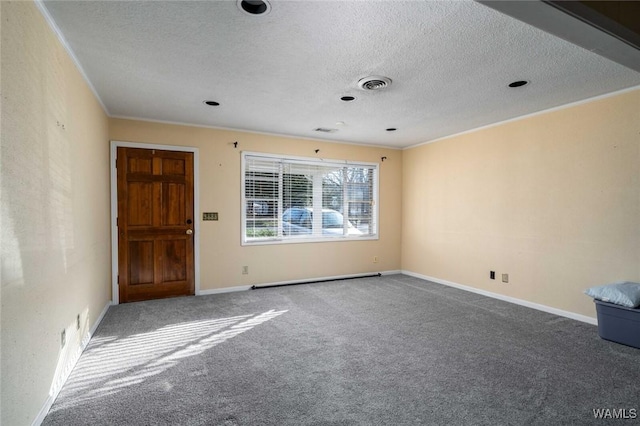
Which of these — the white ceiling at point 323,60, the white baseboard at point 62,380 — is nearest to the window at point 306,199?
the white ceiling at point 323,60

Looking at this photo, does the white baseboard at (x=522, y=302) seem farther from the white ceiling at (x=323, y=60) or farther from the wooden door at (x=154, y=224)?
the wooden door at (x=154, y=224)

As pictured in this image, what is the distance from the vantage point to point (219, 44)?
2504 millimetres

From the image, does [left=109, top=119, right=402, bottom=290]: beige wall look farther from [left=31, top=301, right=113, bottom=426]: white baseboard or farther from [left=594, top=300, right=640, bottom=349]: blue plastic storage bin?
[left=594, top=300, right=640, bottom=349]: blue plastic storage bin

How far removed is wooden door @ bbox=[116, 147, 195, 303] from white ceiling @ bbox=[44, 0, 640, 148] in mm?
698

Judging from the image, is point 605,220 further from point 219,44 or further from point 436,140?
point 219,44

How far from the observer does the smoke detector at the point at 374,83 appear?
123 inches

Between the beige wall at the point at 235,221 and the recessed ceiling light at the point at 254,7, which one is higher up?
the recessed ceiling light at the point at 254,7

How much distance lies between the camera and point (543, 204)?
4.13 m

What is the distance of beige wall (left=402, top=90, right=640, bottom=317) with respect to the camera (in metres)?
3.46

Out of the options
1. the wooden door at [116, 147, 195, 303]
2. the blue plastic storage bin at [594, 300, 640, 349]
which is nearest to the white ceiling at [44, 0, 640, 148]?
the wooden door at [116, 147, 195, 303]

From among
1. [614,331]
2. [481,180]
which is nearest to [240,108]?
[481,180]

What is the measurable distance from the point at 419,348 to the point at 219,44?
309cm

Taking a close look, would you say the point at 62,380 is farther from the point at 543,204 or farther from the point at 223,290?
the point at 543,204

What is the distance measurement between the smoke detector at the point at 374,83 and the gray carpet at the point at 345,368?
2533 millimetres
